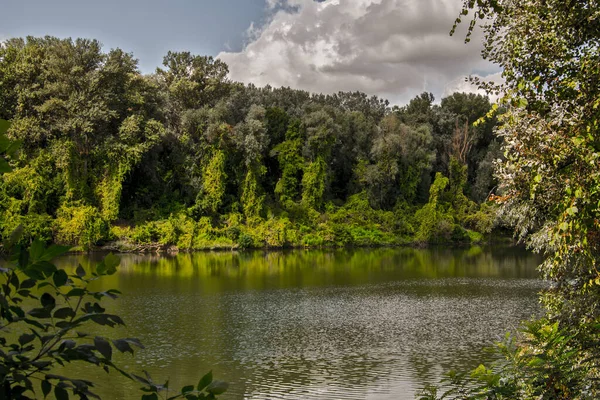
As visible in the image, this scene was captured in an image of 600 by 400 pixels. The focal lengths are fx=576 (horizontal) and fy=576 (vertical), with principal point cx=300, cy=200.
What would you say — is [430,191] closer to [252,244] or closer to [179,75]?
[252,244]

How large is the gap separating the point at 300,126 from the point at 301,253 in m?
10.5

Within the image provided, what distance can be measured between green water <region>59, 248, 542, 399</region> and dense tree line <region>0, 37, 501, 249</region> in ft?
18.2

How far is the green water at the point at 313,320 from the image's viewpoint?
1135 centimetres

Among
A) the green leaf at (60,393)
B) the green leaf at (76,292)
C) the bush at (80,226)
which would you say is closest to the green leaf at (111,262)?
the green leaf at (76,292)

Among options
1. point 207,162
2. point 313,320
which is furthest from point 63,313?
point 207,162

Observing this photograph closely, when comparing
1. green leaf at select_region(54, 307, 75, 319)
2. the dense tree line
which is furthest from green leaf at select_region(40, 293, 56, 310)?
the dense tree line

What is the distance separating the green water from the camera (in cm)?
1135

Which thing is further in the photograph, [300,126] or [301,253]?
[300,126]

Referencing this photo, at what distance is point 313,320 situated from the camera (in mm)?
16891

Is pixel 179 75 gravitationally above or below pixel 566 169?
above

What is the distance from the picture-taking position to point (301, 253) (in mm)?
35406

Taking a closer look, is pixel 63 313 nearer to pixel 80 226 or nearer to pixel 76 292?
pixel 76 292

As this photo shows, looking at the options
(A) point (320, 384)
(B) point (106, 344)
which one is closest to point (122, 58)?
(A) point (320, 384)

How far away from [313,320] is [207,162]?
22.7 metres
